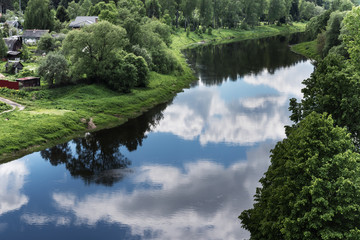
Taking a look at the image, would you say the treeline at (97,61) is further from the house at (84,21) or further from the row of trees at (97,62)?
the house at (84,21)

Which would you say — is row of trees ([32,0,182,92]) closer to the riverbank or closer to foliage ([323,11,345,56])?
the riverbank

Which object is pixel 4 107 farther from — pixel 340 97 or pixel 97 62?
pixel 340 97

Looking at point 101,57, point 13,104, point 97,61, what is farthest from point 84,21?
point 13,104

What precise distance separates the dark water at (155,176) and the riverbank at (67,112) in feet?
8.95

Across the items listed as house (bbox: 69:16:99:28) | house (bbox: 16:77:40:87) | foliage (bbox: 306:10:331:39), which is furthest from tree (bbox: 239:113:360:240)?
house (bbox: 69:16:99:28)

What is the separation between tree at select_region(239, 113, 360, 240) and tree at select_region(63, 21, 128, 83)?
60216 millimetres

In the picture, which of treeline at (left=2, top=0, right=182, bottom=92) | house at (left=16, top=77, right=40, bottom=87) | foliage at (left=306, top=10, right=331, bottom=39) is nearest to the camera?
house at (left=16, top=77, right=40, bottom=87)

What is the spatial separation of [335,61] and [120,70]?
161 ft

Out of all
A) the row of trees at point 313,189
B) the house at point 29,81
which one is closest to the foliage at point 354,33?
the row of trees at point 313,189

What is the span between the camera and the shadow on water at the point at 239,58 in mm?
115938

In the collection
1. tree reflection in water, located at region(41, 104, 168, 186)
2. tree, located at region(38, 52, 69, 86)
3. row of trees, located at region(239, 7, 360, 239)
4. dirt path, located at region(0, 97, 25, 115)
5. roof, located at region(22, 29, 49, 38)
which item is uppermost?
row of trees, located at region(239, 7, 360, 239)

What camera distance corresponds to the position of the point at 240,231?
→ 41000mm

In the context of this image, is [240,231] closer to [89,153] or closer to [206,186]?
[206,186]

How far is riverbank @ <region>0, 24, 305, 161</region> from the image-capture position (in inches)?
2467
